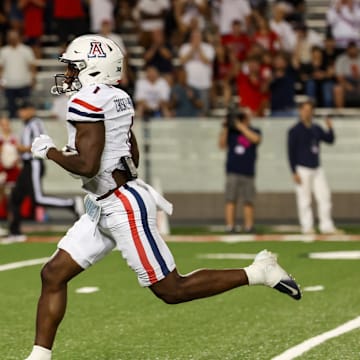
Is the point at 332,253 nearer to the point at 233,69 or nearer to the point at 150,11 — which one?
the point at 233,69

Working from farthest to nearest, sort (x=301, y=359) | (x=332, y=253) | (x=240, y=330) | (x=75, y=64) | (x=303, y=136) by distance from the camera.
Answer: (x=303, y=136)
(x=332, y=253)
(x=240, y=330)
(x=301, y=359)
(x=75, y=64)

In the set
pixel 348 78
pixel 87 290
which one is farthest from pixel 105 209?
pixel 348 78

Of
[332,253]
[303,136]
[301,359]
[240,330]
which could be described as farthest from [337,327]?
[303,136]

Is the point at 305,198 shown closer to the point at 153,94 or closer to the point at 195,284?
the point at 153,94

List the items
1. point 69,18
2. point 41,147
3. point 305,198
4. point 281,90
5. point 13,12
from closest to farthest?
1. point 41,147
2. point 305,198
3. point 281,90
4. point 69,18
5. point 13,12

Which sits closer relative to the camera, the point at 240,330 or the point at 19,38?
the point at 240,330

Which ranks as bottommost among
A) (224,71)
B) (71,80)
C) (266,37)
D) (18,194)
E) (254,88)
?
(18,194)

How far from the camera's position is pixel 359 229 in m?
16.4

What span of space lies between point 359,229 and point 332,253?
3.26 m

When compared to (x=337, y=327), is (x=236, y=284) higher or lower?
higher

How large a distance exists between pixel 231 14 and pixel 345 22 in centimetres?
182

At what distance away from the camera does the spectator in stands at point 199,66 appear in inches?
744

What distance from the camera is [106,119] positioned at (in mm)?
6703

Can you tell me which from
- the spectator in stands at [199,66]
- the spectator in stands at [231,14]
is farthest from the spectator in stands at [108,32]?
the spectator in stands at [231,14]
